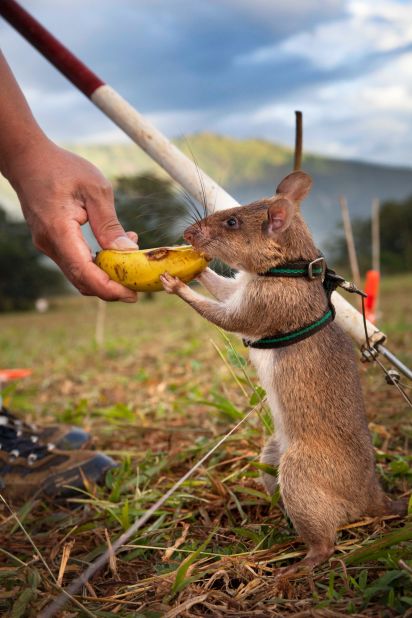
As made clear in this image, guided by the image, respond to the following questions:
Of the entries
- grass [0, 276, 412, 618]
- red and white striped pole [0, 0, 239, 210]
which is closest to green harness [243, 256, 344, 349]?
grass [0, 276, 412, 618]

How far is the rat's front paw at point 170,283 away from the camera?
250 centimetres

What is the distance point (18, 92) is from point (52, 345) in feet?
28.5

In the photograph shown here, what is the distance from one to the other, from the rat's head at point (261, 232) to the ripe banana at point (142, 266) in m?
0.17

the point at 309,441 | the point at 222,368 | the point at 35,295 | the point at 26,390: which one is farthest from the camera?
the point at 35,295

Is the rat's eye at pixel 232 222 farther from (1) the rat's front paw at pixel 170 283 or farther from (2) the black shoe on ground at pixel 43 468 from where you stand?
(2) the black shoe on ground at pixel 43 468

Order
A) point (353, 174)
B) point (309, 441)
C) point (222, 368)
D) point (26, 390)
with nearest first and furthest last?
point (309, 441), point (222, 368), point (26, 390), point (353, 174)

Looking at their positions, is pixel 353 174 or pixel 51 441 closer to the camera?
pixel 51 441

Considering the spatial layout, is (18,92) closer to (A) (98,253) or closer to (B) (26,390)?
(A) (98,253)

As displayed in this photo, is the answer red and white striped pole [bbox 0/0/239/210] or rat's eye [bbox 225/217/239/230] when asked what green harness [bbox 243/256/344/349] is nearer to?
rat's eye [bbox 225/217/239/230]

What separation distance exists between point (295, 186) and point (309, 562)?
1.49 metres

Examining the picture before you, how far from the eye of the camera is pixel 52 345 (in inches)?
433

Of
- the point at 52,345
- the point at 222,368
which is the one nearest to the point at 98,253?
the point at 222,368

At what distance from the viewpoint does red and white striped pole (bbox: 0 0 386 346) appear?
2.64 meters

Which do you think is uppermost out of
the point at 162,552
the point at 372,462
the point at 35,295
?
the point at 372,462
